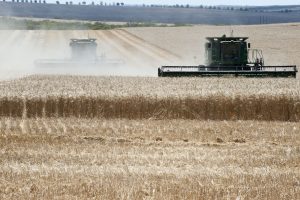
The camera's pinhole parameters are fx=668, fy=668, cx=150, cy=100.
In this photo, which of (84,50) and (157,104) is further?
(84,50)

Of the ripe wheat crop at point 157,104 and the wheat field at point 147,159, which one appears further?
the ripe wheat crop at point 157,104

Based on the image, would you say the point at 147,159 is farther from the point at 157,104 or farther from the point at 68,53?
the point at 68,53

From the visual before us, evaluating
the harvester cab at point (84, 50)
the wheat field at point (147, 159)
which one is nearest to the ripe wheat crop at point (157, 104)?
the wheat field at point (147, 159)

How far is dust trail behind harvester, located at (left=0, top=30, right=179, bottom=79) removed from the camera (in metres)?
38.7

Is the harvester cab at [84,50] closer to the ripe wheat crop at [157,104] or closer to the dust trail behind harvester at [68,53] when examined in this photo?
the dust trail behind harvester at [68,53]

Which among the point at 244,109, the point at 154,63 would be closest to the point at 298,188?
the point at 244,109

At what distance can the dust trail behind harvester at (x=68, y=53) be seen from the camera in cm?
3872

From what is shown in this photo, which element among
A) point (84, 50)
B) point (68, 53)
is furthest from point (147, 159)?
point (68, 53)

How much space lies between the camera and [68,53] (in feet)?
165

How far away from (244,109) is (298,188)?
1081cm

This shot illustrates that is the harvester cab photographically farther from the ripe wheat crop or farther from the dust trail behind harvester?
the ripe wheat crop

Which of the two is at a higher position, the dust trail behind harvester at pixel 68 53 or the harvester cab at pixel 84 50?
the harvester cab at pixel 84 50

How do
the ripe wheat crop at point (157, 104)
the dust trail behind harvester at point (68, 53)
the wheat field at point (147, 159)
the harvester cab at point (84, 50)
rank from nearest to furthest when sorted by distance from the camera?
the wheat field at point (147, 159) → the ripe wheat crop at point (157, 104) → the dust trail behind harvester at point (68, 53) → the harvester cab at point (84, 50)

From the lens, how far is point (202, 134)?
17.3m
